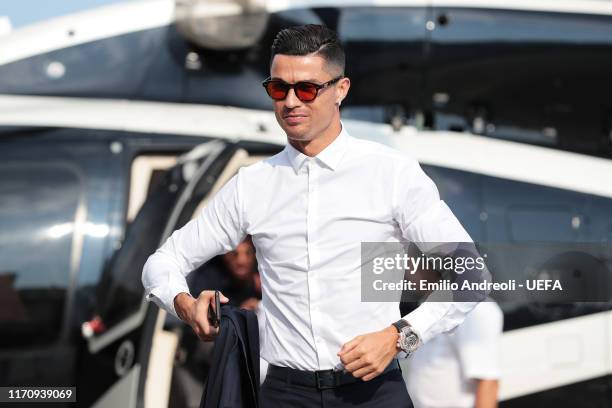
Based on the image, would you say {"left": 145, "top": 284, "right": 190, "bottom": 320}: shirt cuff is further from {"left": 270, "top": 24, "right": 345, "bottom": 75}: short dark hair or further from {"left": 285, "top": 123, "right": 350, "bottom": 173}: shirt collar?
{"left": 270, "top": 24, "right": 345, "bottom": 75}: short dark hair

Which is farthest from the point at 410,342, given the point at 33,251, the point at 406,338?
the point at 33,251

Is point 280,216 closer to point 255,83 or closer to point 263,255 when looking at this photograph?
point 263,255

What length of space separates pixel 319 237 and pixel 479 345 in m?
1.40

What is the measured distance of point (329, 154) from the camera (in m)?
1.79

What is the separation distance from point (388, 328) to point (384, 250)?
0.22 m

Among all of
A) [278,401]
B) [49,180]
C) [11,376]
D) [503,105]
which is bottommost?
[11,376]

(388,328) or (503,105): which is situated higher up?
(503,105)

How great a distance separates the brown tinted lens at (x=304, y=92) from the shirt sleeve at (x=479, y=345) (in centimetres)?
151

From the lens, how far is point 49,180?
3674 millimetres

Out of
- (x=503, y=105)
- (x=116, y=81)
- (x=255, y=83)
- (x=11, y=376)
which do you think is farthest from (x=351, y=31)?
(x=11, y=376)

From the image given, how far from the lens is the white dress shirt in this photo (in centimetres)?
173

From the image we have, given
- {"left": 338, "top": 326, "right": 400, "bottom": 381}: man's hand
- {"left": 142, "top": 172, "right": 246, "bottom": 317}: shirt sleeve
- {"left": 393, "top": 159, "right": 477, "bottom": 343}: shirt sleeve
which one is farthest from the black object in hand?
{"left": 393, "top": 159, "right": 477, "bottom": 343}: shirt sleeve

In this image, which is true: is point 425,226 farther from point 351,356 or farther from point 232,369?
point 232,369

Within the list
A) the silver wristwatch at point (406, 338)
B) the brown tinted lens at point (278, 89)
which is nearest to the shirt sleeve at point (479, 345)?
the silver wristwatch at point (406, 338)
